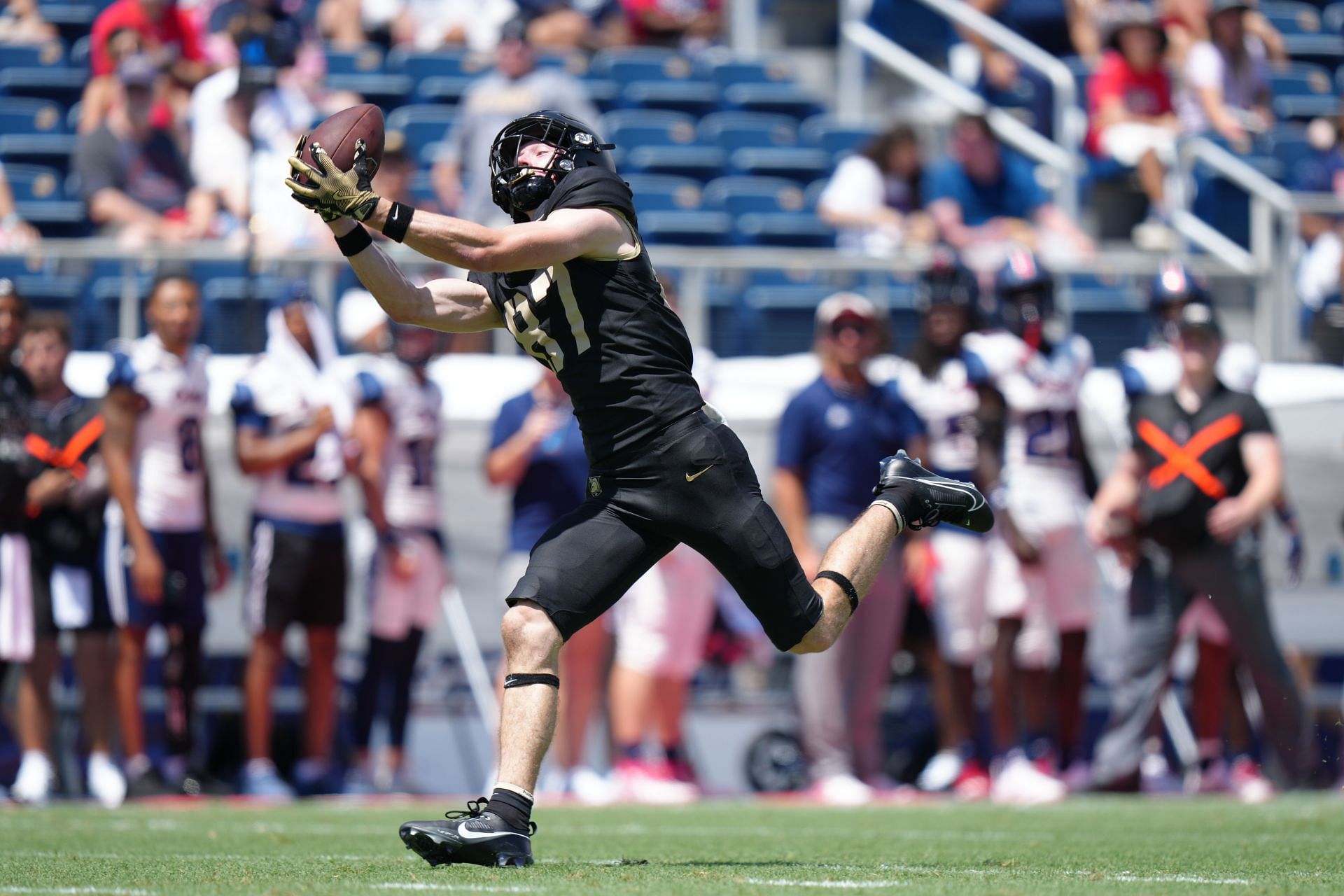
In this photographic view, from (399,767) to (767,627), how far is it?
390cm

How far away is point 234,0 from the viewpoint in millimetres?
12453

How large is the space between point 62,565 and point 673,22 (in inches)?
278

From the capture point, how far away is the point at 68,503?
28.9ft

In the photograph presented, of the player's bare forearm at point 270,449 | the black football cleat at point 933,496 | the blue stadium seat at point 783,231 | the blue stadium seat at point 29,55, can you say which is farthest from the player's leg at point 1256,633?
the blue stadium seat at point 29,55

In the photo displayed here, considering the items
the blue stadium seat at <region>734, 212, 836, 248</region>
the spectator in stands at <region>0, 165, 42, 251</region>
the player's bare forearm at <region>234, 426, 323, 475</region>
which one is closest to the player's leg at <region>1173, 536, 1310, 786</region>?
the player's bare forearm at <region>234, 426, 323, 475</region>

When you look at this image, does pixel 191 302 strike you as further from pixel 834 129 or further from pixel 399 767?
pixel 834 129

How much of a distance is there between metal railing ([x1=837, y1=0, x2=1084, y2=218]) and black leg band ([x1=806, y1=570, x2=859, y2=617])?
7003 mm

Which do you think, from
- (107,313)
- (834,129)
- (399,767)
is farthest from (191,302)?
(834,129)

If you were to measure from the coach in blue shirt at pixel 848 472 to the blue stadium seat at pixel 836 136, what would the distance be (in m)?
4.40

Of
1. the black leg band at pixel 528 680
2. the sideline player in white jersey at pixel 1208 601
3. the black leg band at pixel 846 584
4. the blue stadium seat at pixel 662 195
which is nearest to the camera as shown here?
the black leg band at pixel 528 680

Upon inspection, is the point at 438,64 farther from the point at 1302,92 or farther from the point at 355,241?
the point at 355,241

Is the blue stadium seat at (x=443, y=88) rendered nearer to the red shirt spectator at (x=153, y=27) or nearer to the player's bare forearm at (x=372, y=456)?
the red shirt spectator at (x=153, y=27)

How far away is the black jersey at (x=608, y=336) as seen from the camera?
208 inches

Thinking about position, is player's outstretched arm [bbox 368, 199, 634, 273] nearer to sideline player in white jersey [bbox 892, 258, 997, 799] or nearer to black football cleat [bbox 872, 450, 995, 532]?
black football cleat [bbox 872, 450, 995, 532]
